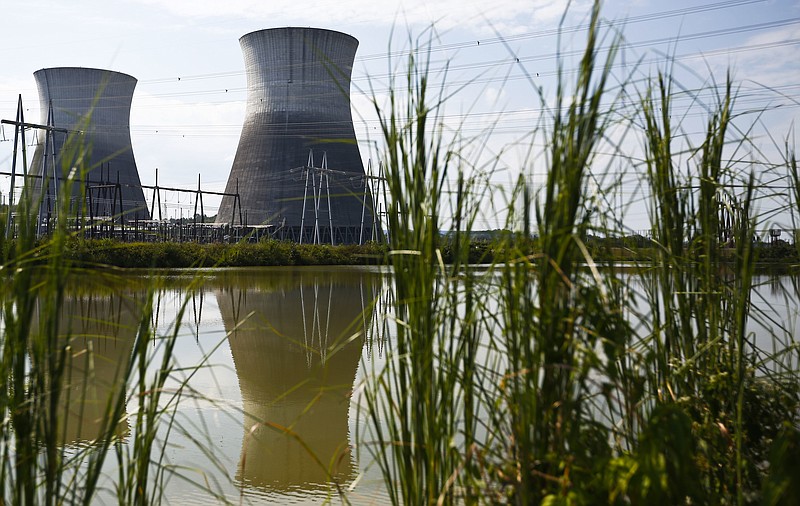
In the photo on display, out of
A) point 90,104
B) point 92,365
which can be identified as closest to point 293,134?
point 90,104

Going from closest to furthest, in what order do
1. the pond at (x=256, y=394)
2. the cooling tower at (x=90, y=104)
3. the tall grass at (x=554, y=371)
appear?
the tall grass at (x=554, y=371)
the pond at (x=256, y=394)
the cooling tower at (x=90, y=104)

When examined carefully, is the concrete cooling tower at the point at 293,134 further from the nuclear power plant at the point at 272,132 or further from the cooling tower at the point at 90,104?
the cooling tower at the point at 90,104

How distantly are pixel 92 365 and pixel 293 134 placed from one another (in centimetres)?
2308

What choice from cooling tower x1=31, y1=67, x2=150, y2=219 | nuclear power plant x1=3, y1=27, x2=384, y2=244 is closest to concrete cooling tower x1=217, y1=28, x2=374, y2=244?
nuclear power plant x1=3, y1=27, x2=384, y2=244

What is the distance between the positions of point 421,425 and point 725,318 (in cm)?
97

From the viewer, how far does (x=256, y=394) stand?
3.37 meters

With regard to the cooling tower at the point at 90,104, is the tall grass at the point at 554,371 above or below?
below

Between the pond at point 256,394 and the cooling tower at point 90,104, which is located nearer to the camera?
the pond at point 256,394

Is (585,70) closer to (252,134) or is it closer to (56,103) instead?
(252,134)

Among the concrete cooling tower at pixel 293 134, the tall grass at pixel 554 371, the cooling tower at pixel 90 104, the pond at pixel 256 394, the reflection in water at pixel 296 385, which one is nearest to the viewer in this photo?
the tall grass at pixel 554 371

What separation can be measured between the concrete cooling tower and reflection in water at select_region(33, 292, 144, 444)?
51.1 feet

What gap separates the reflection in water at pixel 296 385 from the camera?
83.9 inches

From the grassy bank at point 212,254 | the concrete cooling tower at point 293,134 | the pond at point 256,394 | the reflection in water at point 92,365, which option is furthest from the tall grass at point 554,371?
the concrete cooling tower at point 293,134

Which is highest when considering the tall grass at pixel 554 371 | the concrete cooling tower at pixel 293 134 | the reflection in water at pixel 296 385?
the concrete cooling tower at pixel 293 134
